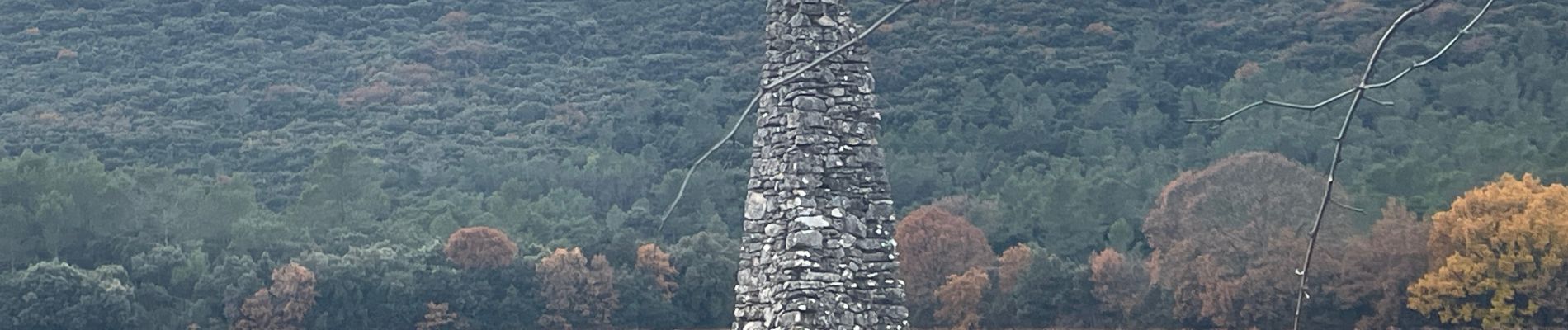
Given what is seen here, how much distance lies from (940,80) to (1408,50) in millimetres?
10476

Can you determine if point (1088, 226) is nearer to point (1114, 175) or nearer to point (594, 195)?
point (1114, 175)

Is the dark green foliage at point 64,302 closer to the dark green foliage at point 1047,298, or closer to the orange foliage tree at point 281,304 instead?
the orange foliage tree at point 281,304

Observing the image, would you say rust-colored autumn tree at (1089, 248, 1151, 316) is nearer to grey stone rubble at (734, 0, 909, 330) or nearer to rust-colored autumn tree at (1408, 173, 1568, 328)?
rust-colored autumn tree at (1408, 173, 1568, 328)

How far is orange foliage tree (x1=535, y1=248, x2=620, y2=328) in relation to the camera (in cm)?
3638

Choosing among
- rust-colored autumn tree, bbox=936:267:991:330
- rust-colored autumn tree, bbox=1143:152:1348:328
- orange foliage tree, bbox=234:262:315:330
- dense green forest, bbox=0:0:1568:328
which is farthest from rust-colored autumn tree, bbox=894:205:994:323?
orange foliage tree, bbox=234:262:315:330

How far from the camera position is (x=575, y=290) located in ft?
119

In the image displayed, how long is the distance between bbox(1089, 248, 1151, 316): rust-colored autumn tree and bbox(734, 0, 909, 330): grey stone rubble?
25.3 meters

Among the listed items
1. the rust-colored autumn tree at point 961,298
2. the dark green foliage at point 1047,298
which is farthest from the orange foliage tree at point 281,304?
the dark green foliage at point 1047,298

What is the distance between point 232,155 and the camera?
5884 cm

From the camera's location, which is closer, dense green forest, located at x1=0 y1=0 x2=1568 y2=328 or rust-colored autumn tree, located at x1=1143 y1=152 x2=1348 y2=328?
rust-colored autumn tree, located at x1=1143 y1=152 x2=1348 y2=328

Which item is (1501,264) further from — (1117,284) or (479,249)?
(479,249)

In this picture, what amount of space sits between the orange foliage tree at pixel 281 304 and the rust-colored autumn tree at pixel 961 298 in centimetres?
933

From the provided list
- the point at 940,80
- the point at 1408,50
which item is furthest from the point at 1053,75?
the point at 1408,50

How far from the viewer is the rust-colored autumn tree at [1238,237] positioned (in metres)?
35.4
